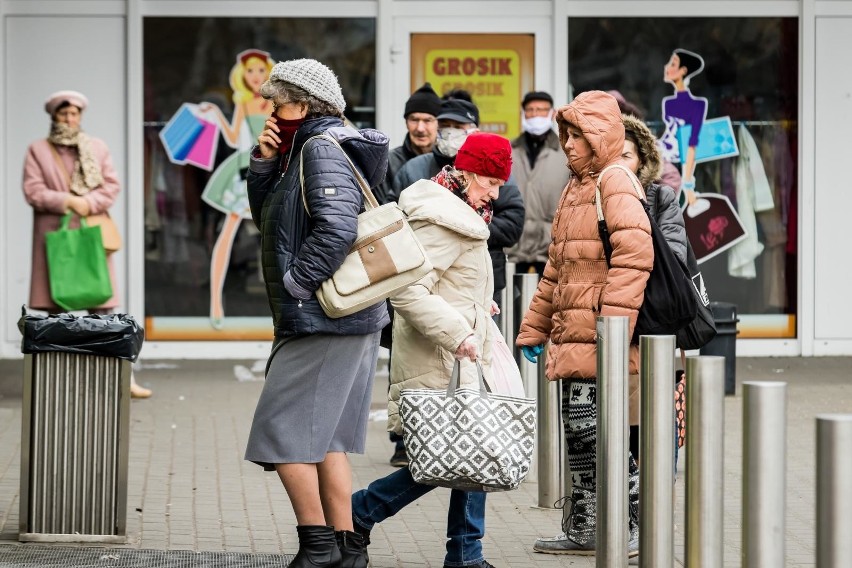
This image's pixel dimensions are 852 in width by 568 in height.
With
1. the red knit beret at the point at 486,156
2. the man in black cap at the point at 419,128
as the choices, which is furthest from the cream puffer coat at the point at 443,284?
the man in black cap at the point at 419,128

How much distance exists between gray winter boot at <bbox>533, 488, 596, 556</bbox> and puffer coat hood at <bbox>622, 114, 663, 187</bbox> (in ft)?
4.61

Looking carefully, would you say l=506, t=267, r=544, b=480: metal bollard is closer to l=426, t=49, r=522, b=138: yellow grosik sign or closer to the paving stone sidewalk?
the paving stone sidewalk

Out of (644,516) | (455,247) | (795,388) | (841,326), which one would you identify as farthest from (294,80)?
(841,326)

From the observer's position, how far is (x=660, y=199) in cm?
682

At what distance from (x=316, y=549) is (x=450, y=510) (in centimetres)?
57

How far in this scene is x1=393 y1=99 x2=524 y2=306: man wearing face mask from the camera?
7.77 metres

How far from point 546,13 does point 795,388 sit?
3.59 meters

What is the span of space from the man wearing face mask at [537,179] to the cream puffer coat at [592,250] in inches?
153

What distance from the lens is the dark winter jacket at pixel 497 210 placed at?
7789 millimetres

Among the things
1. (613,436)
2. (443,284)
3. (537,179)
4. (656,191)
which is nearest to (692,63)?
(537,179)

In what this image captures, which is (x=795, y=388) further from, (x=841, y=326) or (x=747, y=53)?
(x=747, y=53)

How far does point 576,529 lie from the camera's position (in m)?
6.14

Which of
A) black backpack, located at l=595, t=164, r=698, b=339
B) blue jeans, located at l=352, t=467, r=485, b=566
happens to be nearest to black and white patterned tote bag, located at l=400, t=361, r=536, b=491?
blue jeans, located at l=352, t=467, r=485, b=566

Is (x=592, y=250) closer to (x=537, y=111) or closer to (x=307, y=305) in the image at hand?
(x=307, y=305)
